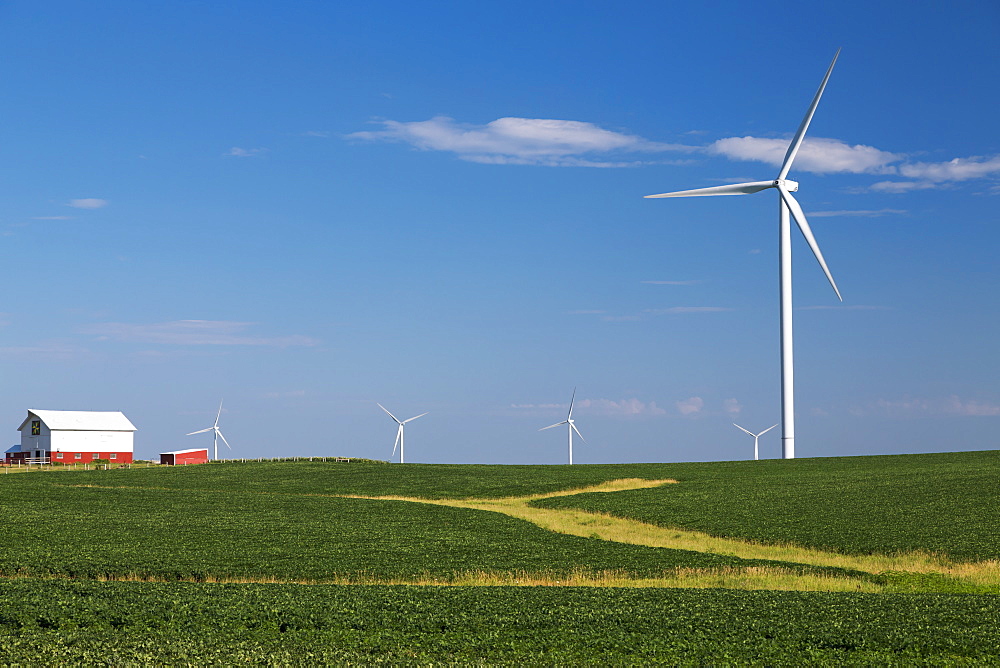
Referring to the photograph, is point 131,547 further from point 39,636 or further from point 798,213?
point 798,213

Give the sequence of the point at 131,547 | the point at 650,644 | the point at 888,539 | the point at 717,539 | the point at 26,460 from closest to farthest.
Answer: the point at 650,644 < the point at 131,547 < the point at 888,539 < the point at 717,539 < the point at 26,460

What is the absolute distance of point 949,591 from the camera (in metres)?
33.6

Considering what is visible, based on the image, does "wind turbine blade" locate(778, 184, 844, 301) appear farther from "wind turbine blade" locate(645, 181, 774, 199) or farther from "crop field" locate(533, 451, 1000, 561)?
"crop field" locate(533, 451, 1000, 561)

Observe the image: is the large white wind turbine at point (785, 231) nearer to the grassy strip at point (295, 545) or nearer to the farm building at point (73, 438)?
the grassy strip at point (295, 545)

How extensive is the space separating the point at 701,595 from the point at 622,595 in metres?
2.57

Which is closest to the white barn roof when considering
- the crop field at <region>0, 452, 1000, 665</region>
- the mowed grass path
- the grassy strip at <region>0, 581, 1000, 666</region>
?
the crop field at <region>0, 452, 1000, 665</region>

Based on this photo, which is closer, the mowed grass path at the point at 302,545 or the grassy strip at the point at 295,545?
the mowed grass path at the point at 302,545

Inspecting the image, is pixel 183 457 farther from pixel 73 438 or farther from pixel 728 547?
pixel 728 547

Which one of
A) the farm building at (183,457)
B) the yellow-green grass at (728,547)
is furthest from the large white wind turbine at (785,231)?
the farm building at (183,457)

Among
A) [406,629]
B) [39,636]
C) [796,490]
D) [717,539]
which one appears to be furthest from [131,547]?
[796,490]

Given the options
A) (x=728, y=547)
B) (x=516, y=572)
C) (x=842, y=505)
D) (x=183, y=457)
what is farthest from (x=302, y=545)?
(x=183, y=457)

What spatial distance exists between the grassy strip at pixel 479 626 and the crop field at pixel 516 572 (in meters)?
0.09

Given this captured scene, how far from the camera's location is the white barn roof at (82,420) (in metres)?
119

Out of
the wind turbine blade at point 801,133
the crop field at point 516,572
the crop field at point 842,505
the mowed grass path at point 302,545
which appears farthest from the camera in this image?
the wind turbine blade at point 801,133
